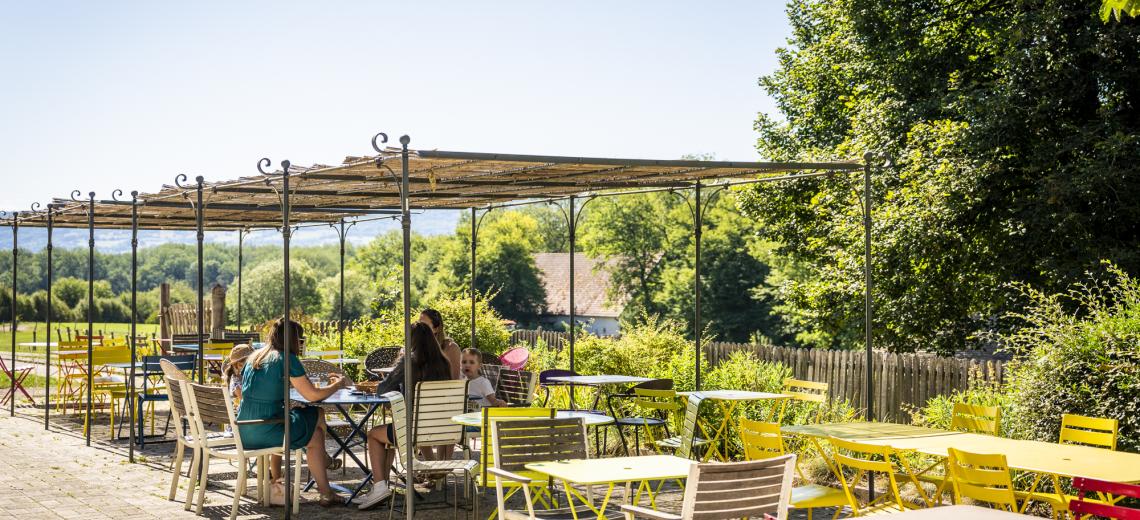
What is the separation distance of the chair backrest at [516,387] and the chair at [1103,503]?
4773mm

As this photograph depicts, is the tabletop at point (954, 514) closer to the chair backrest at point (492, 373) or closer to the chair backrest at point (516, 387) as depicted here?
the chair backrest at point (516, 387)

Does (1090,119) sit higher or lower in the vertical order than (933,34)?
lower

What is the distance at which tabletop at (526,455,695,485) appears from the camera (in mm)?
5234

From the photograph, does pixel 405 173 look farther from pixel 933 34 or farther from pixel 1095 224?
pixel 933 34

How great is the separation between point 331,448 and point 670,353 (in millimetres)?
4724

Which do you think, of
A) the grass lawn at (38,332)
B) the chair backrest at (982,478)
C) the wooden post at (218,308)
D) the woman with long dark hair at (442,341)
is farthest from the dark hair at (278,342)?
the grass lawn at (38,332)

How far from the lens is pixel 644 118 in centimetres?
11906

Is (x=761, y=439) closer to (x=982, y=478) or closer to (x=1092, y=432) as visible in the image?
(x=982, y=478)

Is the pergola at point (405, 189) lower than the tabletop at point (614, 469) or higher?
higher

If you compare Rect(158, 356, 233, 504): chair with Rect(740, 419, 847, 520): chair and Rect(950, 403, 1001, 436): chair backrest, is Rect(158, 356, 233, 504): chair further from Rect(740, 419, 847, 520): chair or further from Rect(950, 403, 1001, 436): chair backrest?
Rect(950, 403, 1001, 436): chair backrest

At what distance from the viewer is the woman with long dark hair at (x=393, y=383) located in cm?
793

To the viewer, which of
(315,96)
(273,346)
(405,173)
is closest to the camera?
(405,173)

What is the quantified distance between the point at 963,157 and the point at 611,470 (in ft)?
37.3

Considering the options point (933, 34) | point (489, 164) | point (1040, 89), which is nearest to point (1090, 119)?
point (1040, 89)
